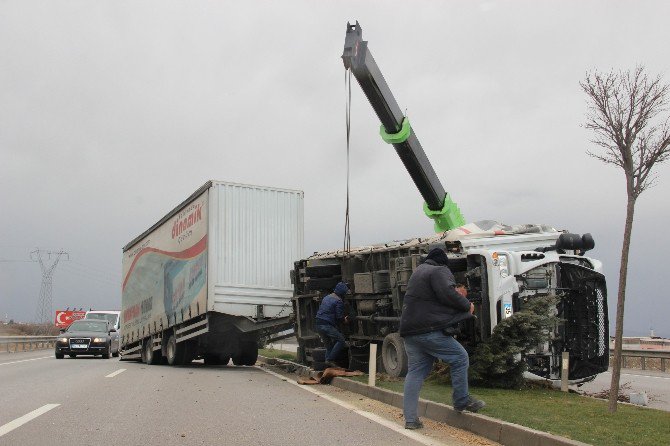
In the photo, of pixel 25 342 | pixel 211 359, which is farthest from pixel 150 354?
pixel 25 342

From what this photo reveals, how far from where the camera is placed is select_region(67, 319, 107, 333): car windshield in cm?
2541

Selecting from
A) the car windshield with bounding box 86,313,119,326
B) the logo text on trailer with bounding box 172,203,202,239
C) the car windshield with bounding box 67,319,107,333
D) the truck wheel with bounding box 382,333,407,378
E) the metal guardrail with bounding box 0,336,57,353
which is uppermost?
the logo text on trailer with bounding box 172,203,202,239

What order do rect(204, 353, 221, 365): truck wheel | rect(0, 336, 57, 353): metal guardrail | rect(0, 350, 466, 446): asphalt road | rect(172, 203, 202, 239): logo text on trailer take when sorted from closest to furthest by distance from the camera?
rect(0, 350, 466, 446): asphalt road, rect(172, 203, 202, 239): logo text on trailer, rect(204, 353, 221, 365): truck wheel, rect(0, 336, 57, 353): metal guardrail

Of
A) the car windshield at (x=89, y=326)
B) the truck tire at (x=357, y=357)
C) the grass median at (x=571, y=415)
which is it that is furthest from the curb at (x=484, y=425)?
the car windshield at (x=89, y=326)

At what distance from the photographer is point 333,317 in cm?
1324

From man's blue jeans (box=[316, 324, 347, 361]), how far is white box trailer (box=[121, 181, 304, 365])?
2.68 meters

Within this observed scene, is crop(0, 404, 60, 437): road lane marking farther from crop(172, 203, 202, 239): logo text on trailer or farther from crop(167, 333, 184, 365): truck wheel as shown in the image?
crop(167, 333, 184, 365): truck wheel

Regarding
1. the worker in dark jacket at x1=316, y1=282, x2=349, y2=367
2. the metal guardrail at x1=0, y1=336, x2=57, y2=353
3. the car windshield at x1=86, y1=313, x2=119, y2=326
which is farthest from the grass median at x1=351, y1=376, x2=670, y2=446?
the metal guardrail at x1=0, y1=336, x2=57, y2=353

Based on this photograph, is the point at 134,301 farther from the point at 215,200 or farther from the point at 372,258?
the point at 372,258

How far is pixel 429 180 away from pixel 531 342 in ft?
21.5

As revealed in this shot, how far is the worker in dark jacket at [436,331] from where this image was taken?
7.27 m

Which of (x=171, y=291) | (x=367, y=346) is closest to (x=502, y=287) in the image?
(x=367, y=346)

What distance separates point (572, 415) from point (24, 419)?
589 centimetres

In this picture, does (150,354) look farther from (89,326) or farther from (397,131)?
(397,131)
